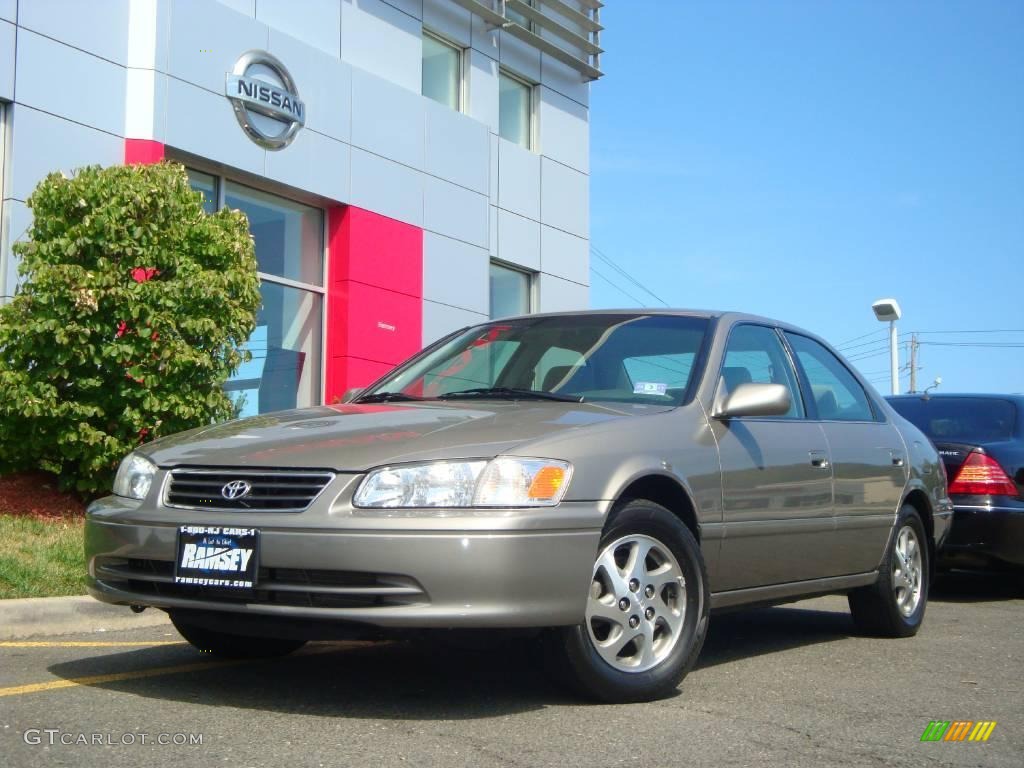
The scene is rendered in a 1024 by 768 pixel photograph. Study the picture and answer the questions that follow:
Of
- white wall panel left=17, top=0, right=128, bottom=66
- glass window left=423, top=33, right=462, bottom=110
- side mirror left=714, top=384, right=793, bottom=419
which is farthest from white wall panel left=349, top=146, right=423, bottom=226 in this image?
side mirror left=714, top=384, right=793, bottom=419

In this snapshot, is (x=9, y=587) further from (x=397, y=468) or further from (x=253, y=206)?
(x=253, y=206)

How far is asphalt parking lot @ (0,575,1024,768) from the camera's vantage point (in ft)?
12.1

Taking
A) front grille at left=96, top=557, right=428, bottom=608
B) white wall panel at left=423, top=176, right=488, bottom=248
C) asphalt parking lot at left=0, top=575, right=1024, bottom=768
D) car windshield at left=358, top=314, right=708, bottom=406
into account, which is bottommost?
asphalt parking lot at left=0, top=575, right=1024, bottom=768

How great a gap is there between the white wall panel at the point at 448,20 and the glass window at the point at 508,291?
3.20 metres

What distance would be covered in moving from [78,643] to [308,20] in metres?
10.5

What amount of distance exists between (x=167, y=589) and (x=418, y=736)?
1.07 metres

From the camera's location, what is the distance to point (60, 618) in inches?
255

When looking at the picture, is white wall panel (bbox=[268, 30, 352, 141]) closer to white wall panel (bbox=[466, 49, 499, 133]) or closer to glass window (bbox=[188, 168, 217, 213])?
glass window (bbox=[188, 168, 217, 213])

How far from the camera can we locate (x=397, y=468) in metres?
4.13

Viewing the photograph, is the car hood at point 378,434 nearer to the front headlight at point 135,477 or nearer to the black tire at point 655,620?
the front headlight at point 135,477

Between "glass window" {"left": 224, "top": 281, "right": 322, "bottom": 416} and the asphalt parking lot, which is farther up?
"glass window" {"left": 224, "top": 281, "right": 322, "bottom": 416}

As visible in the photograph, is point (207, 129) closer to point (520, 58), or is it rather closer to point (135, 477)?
point (520, 58)

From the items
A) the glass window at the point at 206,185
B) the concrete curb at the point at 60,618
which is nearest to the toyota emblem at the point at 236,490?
the concrete curb at the point at 60,618

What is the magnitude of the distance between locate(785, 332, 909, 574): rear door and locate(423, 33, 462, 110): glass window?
11.6m
